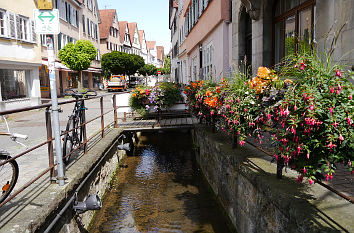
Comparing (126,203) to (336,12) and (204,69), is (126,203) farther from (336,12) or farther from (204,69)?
(204,69)

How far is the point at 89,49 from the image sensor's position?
27.8m

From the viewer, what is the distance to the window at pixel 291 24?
18.8 feet

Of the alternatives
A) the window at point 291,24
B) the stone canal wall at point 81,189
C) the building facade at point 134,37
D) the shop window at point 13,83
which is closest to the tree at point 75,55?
the shop window at point 13,83

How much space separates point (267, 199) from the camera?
310 centimetres

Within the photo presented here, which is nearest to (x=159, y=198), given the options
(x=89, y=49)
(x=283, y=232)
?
(x=283, y=232)

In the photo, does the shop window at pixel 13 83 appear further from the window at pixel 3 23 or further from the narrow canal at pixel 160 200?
the narrow canal at pixel 160 200

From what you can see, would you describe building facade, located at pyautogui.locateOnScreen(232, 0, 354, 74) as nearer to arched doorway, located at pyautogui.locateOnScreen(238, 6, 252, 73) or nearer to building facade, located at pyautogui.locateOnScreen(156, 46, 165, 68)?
arched doorway, located at pyautogui.locateOnScreen(238, 6, 252, 73)

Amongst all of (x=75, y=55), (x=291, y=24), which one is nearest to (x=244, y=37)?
(x=291, y=24)

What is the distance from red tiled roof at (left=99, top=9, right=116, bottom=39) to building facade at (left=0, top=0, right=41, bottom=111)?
115 ft

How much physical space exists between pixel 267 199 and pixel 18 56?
58.2ft

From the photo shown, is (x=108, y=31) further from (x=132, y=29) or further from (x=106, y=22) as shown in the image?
(x=132, y=29)

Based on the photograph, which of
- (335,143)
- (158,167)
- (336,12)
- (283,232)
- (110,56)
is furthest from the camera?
(110,56)

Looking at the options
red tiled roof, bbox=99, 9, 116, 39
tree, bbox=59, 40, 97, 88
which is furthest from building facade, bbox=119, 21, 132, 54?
tree, bbox=59, 40, 97, 88

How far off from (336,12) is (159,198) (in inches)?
172
